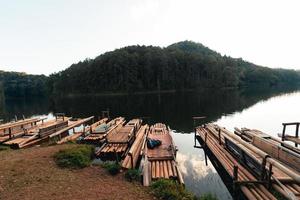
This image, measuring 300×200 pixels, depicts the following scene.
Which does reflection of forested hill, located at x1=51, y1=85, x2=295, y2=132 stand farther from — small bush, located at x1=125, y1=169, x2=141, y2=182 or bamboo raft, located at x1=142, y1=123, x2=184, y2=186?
small bush, located at x1=125, y1=169, x2=141, y2=182

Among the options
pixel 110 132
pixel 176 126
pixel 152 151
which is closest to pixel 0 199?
pixel 152 151

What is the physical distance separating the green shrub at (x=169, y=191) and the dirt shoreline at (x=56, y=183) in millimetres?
457

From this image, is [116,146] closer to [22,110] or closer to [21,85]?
[22,110]

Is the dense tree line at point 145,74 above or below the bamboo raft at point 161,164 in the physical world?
above

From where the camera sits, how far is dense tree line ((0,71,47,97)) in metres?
170

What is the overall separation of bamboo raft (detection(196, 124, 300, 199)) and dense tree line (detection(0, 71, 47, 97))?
173 m

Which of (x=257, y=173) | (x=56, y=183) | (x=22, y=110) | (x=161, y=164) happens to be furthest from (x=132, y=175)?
(x=22, y=110)

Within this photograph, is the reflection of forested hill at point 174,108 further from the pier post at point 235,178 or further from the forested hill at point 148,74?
the forested hill at point 148,74

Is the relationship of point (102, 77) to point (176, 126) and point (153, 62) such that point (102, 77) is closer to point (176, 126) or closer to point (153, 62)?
point (153, 62)

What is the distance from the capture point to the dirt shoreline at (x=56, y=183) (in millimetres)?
12203

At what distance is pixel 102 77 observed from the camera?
140m

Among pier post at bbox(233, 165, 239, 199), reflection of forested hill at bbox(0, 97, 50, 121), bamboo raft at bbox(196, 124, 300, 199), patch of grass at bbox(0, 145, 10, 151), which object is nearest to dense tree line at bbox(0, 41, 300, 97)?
reflection of forested hill at bbox(0, 97, 50, 121)

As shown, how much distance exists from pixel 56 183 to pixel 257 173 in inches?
433

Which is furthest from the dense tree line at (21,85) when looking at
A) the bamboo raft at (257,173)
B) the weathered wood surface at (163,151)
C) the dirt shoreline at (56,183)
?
the bamboo raft at (257,173)
